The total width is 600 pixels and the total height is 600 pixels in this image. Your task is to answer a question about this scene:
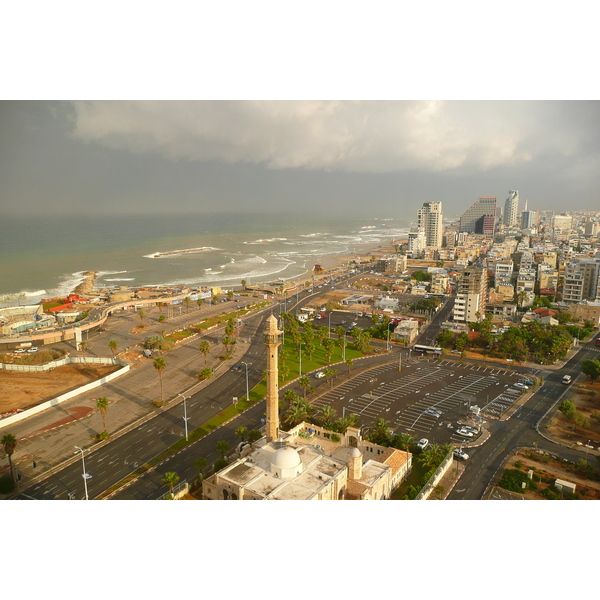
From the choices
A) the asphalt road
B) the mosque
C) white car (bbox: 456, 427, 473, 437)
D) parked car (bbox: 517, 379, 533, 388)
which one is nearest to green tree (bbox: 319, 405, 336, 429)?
the mosque

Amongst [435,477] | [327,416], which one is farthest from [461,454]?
[327,416]

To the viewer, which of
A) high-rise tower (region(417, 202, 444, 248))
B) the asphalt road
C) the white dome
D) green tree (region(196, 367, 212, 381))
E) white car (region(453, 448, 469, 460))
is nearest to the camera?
the white dome

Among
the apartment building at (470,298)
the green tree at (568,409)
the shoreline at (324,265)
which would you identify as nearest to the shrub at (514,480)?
the green tree at (568,409)

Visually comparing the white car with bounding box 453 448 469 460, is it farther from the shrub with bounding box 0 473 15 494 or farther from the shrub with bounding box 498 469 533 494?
the shrub with bounding box 0 473 15 494

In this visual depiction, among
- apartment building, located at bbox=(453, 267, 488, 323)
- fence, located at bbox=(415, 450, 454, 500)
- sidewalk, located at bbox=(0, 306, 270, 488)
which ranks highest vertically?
apartment building, located at bbox=(453, 267, 488, 323)

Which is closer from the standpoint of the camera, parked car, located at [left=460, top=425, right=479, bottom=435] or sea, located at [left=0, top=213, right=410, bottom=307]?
parked car, located at [left=460, top=425, right=479, bottom=435]

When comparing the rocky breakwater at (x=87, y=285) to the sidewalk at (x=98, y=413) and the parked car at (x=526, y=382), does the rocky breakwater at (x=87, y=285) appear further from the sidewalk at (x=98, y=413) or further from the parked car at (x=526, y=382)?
the parked car at (x=526, y=382)

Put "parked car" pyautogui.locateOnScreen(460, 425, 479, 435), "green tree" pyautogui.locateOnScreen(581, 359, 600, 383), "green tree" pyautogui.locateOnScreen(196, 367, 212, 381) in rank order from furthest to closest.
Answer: "green tree" pyautogui.locateOnScreen(196, 367, 212, 381) → "green tree" pyautogui.locateOnScreen(581, 359, 600, 383) → "parked car" pyautogui.locateOnScreen(460, 425, 479, 435)

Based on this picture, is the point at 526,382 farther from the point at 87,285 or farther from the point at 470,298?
the point at 87,285
